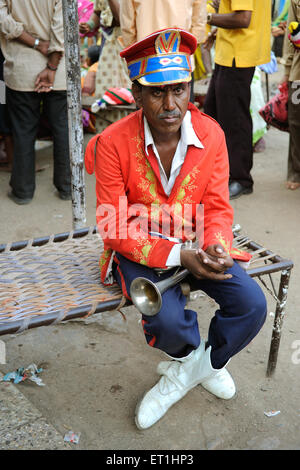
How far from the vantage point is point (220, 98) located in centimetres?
444

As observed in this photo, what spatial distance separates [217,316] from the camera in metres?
2.20

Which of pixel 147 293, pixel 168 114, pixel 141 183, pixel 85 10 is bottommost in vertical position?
pixel 147 293

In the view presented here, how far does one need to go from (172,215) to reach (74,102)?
1.01 meters

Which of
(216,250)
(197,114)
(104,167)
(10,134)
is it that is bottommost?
(10,134)

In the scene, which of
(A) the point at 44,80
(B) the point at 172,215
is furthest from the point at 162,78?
(A) the point at 44,80

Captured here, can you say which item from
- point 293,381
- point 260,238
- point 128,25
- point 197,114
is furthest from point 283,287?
point 128,25

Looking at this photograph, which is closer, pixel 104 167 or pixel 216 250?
pixel 216 250

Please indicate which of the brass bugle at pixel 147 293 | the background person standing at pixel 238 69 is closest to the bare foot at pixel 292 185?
the background person standing at pixel 238 69

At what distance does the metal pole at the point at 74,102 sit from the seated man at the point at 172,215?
67 cm

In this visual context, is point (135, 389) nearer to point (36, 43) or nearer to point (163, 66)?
point (163, 66)

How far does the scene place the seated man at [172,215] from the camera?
2090mm

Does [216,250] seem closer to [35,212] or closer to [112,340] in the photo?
[112,340]

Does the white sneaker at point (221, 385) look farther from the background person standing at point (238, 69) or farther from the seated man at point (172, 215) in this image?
the background person standing at point (238, 69)

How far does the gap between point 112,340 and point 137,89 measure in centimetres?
132
